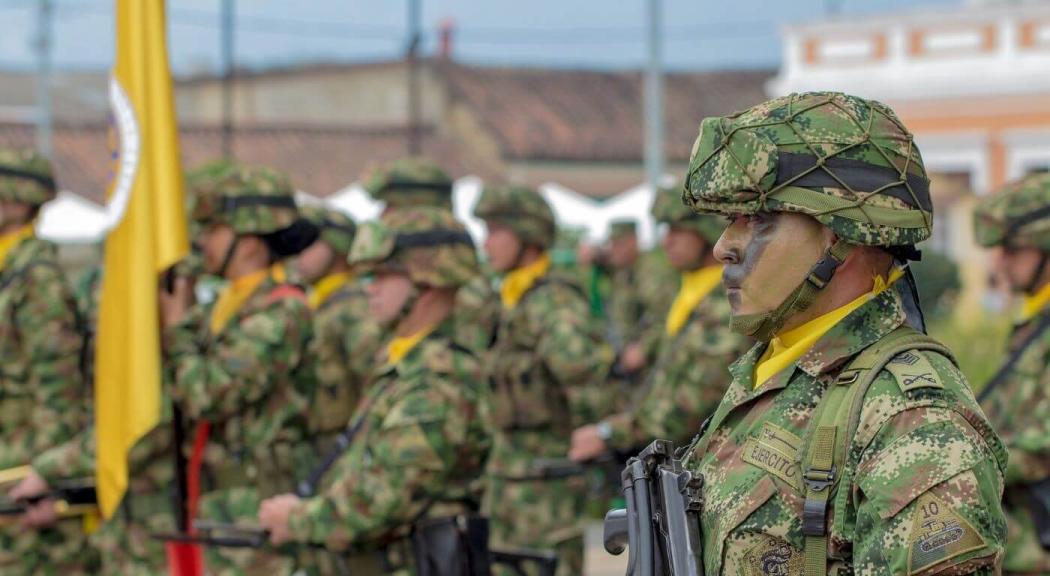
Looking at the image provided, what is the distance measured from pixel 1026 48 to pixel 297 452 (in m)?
23.9

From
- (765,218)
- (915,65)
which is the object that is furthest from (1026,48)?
(765,218)

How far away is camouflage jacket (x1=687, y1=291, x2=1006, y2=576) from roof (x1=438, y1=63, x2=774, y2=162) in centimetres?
3230

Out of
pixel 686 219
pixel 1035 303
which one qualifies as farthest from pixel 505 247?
pixel 1035 303

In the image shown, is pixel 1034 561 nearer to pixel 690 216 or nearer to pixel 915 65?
pixel 690 216

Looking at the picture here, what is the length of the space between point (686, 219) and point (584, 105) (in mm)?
32831

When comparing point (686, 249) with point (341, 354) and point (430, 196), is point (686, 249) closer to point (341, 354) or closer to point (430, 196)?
point (341, 354)

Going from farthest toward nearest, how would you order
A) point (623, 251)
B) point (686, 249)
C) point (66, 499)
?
point (623, 251) < point (686, 249) < point (66, 499)

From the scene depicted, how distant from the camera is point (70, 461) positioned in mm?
6668

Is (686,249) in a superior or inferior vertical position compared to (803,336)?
inferior

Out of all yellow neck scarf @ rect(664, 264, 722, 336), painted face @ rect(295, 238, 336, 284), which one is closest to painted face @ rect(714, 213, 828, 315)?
yellow neck scarf @ rect(664, 264, 722, 336)

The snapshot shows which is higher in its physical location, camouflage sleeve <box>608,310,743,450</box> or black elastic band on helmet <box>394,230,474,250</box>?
black elastic band on helmet <box>394,230,474,250</box>

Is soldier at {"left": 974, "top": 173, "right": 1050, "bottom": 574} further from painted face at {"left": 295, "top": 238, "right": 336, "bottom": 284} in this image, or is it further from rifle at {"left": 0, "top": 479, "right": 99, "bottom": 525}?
rifle at {"left": 0, "top": 479, "right": 99, "bottom": 525}

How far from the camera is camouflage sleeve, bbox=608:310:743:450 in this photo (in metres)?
7.13

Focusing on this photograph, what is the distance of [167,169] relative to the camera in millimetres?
6105
